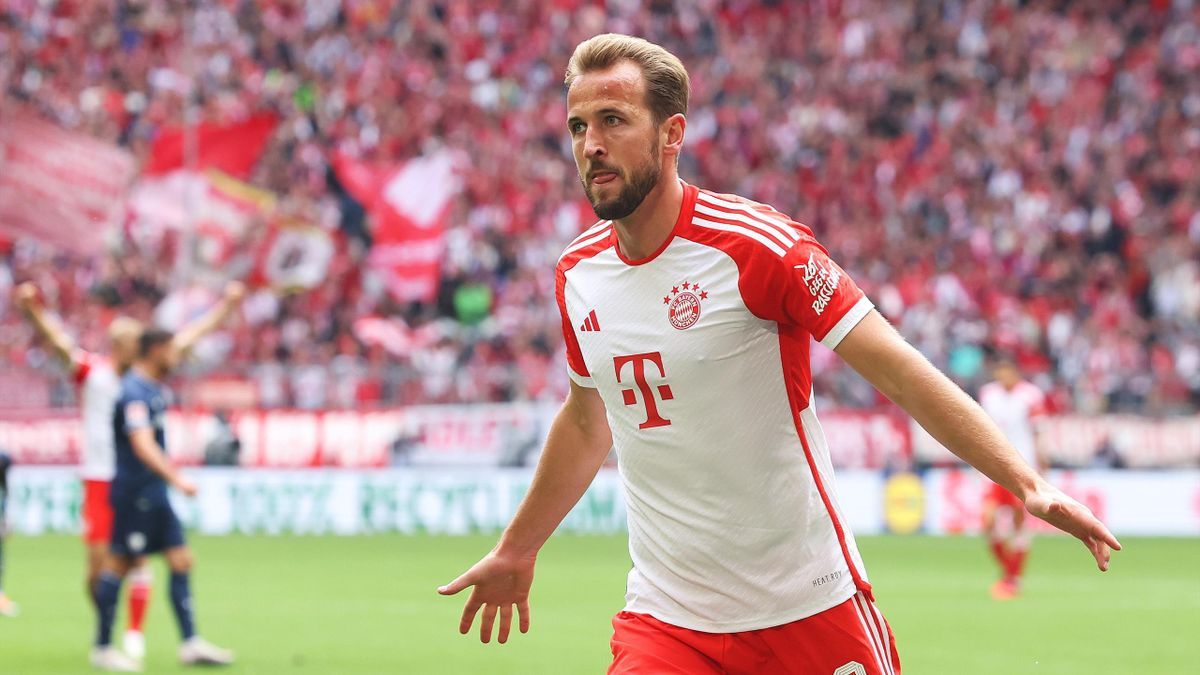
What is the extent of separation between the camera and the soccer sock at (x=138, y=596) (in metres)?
12.1

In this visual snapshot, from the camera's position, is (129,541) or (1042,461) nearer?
(129,541)

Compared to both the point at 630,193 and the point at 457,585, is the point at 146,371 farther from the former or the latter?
the point at 630,193

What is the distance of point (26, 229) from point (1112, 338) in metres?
15.9

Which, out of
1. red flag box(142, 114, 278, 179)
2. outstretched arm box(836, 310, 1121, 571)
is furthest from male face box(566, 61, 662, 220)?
red flag box(142, 114, 278, 179)

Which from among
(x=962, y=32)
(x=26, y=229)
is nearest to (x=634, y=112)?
(x=26, y=229)

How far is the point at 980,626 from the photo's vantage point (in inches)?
559

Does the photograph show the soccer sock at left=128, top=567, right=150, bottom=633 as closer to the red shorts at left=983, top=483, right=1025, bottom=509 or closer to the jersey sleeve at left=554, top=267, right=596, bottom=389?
the jersey sleeve at left=554, top=267, right=596, bottom=389

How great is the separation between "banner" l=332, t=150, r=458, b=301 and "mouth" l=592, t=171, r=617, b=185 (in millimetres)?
22259

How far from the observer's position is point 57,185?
23.8 metres

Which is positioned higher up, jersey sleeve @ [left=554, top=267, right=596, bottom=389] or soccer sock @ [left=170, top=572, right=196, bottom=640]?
jersey sleeve @ [left=554, top=267, right=596, bottom=389]

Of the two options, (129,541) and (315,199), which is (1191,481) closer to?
(315,199)

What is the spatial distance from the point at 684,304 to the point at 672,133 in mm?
479

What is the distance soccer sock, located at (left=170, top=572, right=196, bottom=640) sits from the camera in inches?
460

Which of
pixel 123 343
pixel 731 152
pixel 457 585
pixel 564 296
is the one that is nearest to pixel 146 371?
pixel 123 343
